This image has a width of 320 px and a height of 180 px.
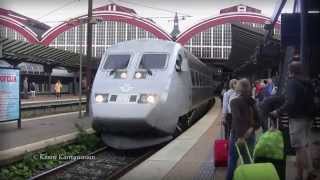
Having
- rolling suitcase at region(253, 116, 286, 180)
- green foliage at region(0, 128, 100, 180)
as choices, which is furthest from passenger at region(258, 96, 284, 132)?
green foliage at region(0, 128, 100, 180)

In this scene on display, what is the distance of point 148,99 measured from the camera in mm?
13430

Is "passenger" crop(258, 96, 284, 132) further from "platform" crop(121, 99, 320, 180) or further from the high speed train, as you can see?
the high speed train

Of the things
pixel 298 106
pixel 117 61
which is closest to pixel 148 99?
pixel 117 61

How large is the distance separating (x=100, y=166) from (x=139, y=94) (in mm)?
1916

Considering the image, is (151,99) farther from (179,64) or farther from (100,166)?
(179,64)

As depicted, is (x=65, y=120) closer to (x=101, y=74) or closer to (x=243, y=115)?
(x=101, y=74)

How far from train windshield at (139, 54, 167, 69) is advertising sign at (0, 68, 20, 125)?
4.28 metres

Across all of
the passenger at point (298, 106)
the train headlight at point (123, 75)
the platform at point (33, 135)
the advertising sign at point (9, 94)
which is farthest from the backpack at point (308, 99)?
the advertising sign at point (9, 94)

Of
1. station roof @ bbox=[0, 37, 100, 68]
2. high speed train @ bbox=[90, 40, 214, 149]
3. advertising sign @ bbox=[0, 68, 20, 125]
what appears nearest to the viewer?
high speed train @ bbox=[90, 40, 214, 149]

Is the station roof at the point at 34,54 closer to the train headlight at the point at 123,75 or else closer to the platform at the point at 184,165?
the train headlight at the point at 123,75

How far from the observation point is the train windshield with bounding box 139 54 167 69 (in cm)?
1482

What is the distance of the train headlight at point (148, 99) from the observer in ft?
43.9

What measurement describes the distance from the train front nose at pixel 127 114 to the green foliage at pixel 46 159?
1231mm

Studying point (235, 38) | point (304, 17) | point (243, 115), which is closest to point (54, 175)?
point (243, 115)
